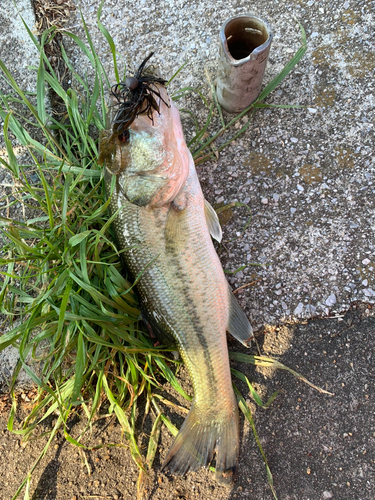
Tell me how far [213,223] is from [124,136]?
866 millimetres

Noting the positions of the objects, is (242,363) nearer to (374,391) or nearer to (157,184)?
(374,391)

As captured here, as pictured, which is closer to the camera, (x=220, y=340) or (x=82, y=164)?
(x=220, y=340)

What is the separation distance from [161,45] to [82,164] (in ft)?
4.16

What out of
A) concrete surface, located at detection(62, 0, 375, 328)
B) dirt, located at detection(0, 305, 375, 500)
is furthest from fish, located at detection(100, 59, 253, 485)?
concrete surface, located at detection(62, 0, 375, 328)

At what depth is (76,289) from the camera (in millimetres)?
2627

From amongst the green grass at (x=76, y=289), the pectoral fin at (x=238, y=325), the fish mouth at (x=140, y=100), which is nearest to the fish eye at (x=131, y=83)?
the fish mouth at (x=140, y=100)

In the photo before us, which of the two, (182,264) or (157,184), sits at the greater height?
(157,184)

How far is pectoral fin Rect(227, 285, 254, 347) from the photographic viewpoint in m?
2.54

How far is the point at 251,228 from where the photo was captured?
2.83m

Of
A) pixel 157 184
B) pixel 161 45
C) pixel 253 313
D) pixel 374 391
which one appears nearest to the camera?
pixel 157 184

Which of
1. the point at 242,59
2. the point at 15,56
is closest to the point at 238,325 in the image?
the point at 242,59

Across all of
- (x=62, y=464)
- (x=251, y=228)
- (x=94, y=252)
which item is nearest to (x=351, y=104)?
(x=251, y=228)

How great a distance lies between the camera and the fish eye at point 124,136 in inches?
91.7

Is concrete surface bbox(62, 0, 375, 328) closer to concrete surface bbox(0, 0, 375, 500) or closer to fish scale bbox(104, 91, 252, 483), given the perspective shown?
concrete surface bbox(0, 0, 375, 500)
